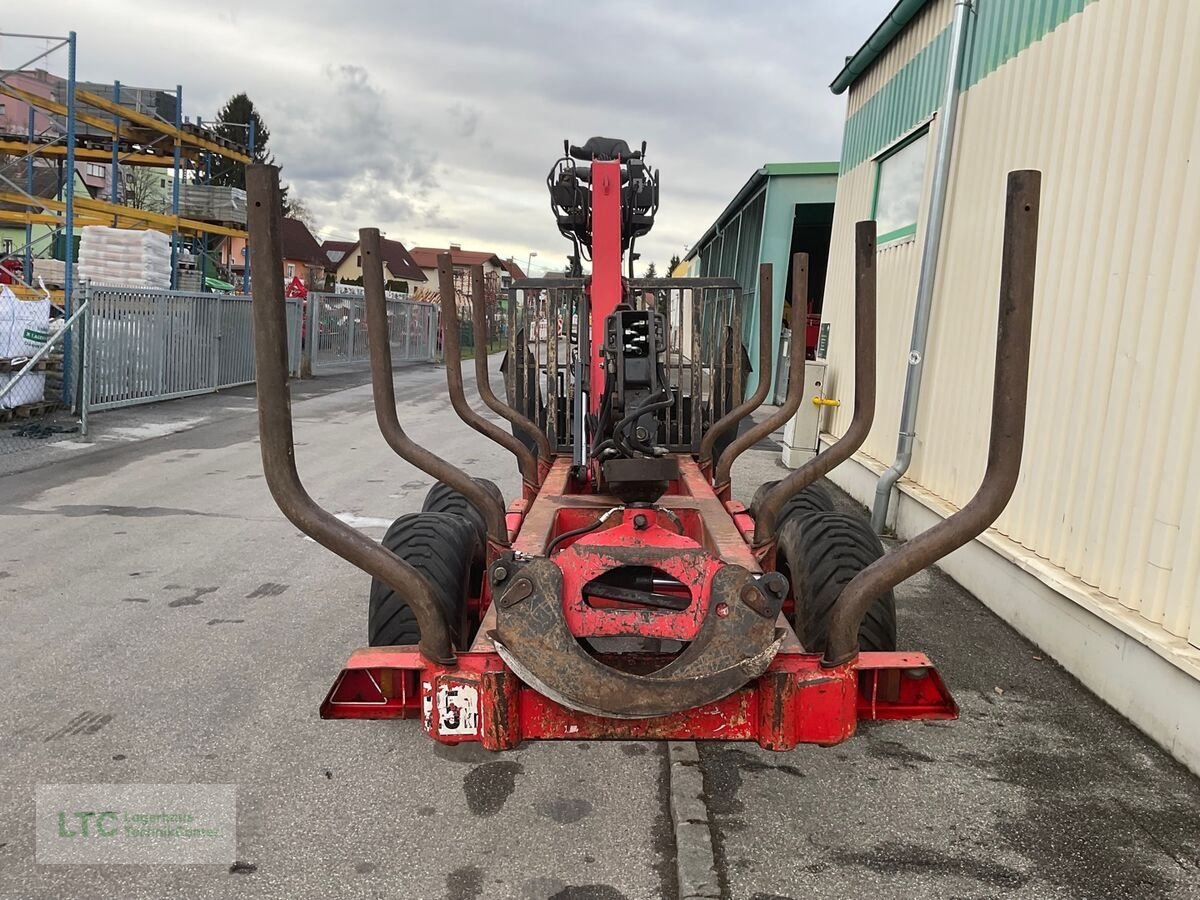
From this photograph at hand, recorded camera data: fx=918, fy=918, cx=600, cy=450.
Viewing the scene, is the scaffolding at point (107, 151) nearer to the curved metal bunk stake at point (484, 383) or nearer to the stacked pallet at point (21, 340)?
the stacked pallet at point (21, 340)

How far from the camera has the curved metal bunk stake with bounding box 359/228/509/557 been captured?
338cm

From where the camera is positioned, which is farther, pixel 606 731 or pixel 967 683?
pixel 967 683

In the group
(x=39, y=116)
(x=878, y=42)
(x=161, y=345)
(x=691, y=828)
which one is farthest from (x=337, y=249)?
(x=691, y=828)

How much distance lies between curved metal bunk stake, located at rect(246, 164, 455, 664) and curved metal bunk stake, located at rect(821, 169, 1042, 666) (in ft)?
4.16

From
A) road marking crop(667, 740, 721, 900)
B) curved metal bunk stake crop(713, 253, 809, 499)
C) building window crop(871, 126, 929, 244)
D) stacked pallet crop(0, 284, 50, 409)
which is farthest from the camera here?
stacked pallet crop(0, 284, 50, 409)

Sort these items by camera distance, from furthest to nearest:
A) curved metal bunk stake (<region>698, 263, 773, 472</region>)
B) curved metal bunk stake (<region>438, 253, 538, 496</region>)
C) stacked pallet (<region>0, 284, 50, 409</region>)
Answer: stacked pallet (<region>0, 284, 50, 409</region>), curved metal bunk stake (<region>698, 263, 773, 472</region>), curved metal bunk stake (<region>438, 253, 538, 496</region>)

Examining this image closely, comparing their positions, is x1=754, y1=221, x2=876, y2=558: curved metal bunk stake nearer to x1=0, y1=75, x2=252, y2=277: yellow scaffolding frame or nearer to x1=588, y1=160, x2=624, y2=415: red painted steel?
x1=588, y1=160, x2=624, y2=415: red painted steel

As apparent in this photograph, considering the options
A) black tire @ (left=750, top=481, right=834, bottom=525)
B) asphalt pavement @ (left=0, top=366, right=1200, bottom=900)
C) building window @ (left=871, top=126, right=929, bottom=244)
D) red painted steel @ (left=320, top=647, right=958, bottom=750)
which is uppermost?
building window @ (left=871, top=126, right=929, bottom=244)

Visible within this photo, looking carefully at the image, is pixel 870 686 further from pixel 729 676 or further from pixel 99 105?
pixel 99 105

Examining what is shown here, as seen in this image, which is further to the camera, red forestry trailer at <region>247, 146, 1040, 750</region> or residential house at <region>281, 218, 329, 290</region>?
residential house at <region>281, 218, 329, 290</region>

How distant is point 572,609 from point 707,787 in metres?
1.11

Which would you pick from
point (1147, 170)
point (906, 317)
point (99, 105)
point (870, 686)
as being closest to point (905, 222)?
point (906, 317)

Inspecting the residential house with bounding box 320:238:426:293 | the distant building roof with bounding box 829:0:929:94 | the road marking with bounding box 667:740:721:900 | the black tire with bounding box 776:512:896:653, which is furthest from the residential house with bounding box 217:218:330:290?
the road marking with bounding box 667:740:721:900

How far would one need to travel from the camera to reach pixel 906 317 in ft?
26.0
